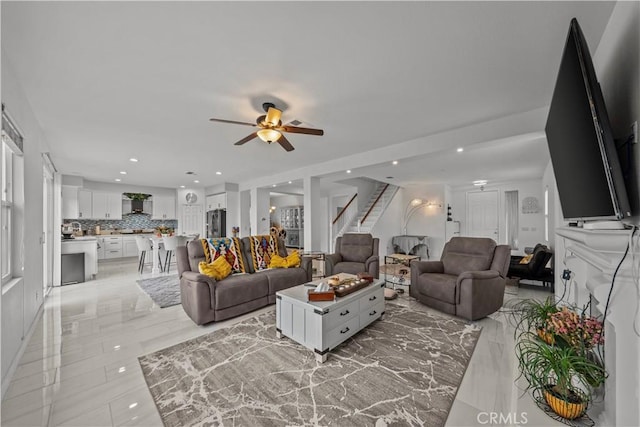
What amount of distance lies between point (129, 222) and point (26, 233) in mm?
7161

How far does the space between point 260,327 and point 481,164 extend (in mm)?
5261

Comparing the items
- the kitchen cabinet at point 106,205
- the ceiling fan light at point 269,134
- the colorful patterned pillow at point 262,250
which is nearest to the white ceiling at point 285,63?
the ceiling fan light at point 269,134

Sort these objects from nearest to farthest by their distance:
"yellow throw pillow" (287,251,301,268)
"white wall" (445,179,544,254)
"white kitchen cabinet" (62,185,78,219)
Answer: "yellow throw pillow" (287,251,301,268) < "white kitchen cabinet" (62,185,78,219) < "white wall" (445,179,544,254)

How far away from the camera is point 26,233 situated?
2584 mm

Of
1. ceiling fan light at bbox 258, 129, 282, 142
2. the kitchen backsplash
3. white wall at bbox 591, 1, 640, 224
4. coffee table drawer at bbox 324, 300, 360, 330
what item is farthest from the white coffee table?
the kitchen backsplash

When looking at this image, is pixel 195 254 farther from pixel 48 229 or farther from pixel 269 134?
pixel 48 229

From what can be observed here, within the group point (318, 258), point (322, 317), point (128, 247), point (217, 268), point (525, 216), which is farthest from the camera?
point (128, 247)

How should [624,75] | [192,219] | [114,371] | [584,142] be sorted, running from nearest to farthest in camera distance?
1. [584,142]
2. [624,75]
3. [114,371]
4. [192,219]

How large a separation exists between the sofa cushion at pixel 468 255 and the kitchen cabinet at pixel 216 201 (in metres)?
6.51

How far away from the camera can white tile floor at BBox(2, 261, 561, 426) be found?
5.41 ft

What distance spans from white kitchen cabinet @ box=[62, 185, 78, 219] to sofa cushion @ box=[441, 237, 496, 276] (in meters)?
8.43

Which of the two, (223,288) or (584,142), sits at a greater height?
(584,142)

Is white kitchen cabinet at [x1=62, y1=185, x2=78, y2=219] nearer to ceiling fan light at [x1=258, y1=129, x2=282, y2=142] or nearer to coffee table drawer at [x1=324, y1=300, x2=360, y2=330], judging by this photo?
ceiling fan light at [x1=258, y1=129, x2=282, y2=142]

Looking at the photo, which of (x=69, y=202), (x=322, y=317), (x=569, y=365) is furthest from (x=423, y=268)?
(x=69, y=202)
